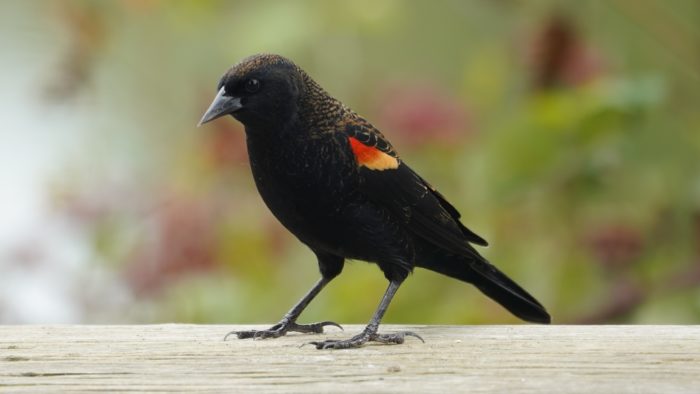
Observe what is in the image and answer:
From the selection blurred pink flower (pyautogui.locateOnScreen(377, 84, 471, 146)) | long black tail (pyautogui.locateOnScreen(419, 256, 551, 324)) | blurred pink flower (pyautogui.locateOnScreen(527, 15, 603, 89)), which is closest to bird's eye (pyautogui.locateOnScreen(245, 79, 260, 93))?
long black tail (pyautogui.locateOnScreen(419, 256, 551, 324))

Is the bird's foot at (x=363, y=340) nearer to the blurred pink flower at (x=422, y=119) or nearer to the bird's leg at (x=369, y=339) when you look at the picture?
the bird's leg at (x=369, y=339)

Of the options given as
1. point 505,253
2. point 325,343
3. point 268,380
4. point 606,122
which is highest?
point 606,122

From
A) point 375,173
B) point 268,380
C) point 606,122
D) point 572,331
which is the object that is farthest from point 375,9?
point 268,380

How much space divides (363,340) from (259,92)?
A: 27.9 inches

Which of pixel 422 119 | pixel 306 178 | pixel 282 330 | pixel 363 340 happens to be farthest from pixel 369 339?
pixel 422 119

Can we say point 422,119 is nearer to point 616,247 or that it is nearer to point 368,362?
point 616,247

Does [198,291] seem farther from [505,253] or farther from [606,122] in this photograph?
[606,122]

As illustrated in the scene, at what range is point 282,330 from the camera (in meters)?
3.05

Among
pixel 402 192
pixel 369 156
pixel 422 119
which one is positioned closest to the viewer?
pixel 369 156

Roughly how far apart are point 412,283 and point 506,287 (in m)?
0.66

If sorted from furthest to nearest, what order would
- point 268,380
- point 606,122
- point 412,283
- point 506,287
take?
point 412,283
point 606,122
point 506,287
point 268,380

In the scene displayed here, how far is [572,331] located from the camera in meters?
2.72

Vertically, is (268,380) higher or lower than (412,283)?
lower

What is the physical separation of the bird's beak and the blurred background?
2.63ft
